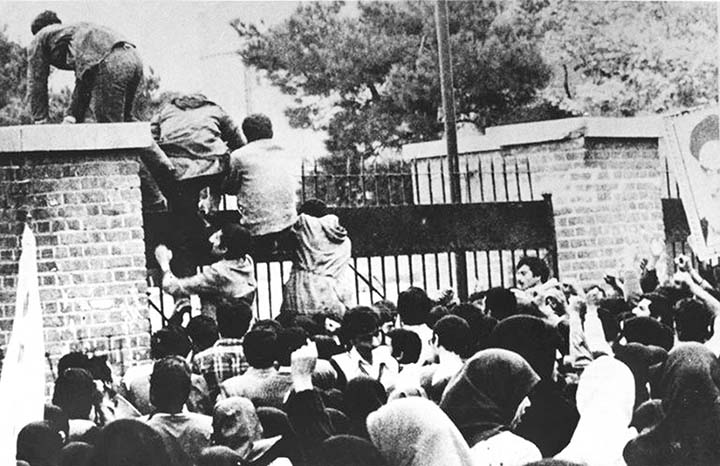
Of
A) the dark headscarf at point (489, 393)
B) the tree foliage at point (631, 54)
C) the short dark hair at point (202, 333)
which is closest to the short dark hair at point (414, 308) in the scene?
the short dark hair at point (202, 333)

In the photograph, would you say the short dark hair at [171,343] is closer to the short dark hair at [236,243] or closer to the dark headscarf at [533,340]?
the short dark hair at [236,243]

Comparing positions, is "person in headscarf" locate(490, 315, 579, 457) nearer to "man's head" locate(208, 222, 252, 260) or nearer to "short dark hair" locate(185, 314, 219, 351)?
"short dark hair" locate(185, 314, 219, 351)

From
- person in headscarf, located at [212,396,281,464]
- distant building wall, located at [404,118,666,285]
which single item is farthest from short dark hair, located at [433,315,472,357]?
distant building wall, located at [404,118,666,285]

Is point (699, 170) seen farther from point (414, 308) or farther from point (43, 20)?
point (43, 20)

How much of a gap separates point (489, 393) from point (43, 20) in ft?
12.8

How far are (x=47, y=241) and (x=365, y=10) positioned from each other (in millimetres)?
3114

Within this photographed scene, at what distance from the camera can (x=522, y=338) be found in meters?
4.99

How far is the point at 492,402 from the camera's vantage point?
4.62m

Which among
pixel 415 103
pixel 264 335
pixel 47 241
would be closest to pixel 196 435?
pixel 264 335

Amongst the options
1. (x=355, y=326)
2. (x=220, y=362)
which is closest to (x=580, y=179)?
(x=355, y=326)

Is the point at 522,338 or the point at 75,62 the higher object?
the point at 75,62

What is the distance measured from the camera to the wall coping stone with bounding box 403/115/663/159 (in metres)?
9.35

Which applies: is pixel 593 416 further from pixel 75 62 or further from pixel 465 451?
pixel 75 62

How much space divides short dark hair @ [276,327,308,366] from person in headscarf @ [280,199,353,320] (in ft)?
7.78
